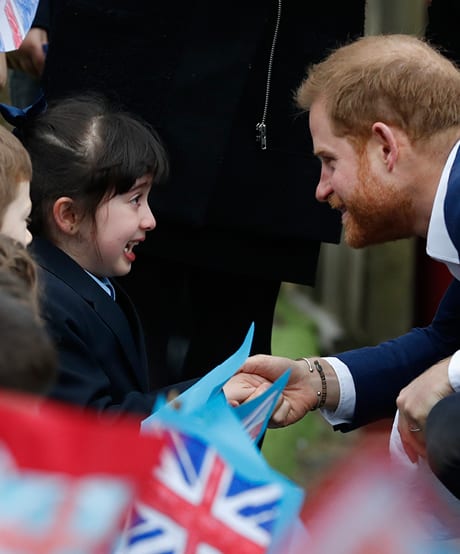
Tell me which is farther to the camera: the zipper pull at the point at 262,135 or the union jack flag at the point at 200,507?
the zipper pull at the point at 262,135

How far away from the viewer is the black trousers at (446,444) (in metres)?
2.26

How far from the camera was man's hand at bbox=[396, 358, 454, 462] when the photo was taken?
2467 millimetres

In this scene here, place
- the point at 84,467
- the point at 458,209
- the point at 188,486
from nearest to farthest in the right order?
the point at 84,467, the point at 188,486, the point at 458,209

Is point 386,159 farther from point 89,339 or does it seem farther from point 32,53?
point 32,53

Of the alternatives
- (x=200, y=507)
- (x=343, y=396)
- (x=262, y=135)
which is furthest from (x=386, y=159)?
(x=200, y=507)

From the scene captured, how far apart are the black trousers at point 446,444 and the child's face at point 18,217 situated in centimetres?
83

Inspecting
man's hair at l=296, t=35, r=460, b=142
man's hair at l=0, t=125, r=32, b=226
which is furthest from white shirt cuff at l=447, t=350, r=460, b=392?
man's hair at l=0, t=125, r=32, b=226

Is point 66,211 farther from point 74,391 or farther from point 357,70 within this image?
point 357,70

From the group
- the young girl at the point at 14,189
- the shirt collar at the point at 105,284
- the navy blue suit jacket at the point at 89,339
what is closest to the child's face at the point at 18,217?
the young girl at the point at 14,189

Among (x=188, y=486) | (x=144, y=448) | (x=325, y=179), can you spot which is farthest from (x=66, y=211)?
(x=144, y=448)

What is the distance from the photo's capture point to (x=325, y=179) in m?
2.77

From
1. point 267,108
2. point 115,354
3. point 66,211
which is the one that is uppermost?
point 267,108

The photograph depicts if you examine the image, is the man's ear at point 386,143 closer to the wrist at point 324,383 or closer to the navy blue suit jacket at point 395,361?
the navy blue suit jacket at point 395,361

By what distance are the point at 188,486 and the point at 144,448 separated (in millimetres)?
330
